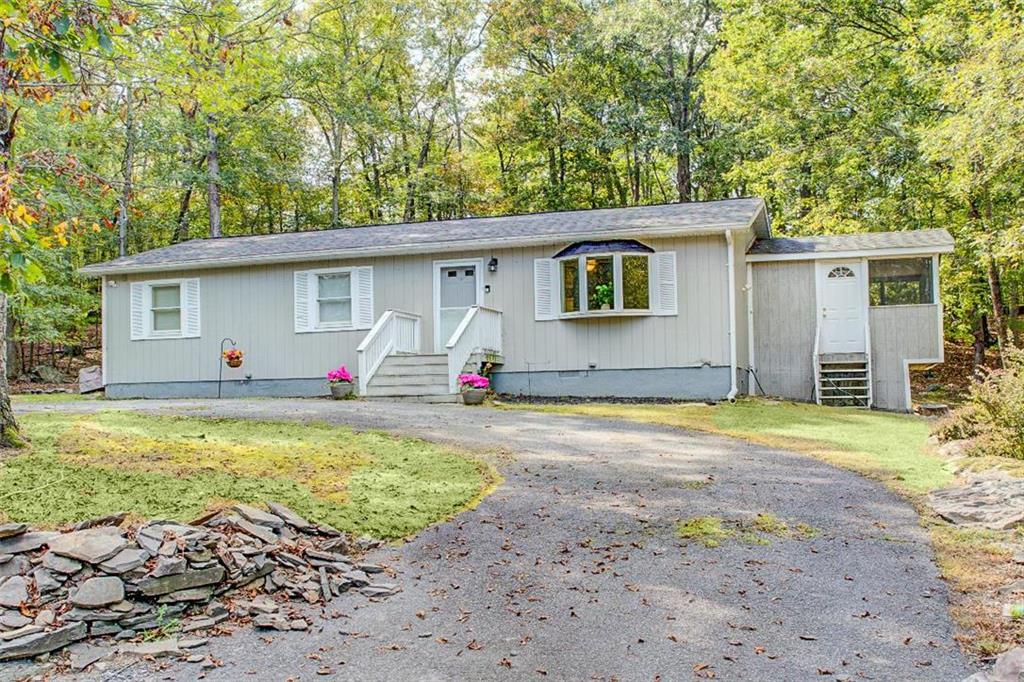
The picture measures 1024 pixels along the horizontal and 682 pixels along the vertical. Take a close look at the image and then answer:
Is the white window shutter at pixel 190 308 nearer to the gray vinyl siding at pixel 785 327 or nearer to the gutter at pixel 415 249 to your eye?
the gutter at pixel 415 249

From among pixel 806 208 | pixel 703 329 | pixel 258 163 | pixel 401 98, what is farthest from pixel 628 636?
pixel 401 98

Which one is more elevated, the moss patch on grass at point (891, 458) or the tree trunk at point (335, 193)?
the tree trunk at point (335, 193)

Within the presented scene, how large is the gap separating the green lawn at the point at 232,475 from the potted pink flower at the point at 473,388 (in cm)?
388

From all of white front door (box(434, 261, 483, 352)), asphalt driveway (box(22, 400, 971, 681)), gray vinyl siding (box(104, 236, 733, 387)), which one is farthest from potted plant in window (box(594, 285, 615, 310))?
asphalt driveway (box(22, 400, 971, 681))

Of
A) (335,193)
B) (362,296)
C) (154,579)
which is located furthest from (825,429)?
(335,193)

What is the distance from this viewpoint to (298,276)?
584 inches

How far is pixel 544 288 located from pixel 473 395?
283 centimetres

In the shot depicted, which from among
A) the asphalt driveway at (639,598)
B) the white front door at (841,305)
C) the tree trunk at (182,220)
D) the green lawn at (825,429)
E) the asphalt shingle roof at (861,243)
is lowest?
the asphalt driveway at (639,598)

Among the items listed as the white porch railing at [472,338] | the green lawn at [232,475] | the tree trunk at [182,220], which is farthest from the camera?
the tree trunk at [182,220]

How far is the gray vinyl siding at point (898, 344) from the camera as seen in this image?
13.7 m

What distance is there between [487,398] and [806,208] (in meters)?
13.7

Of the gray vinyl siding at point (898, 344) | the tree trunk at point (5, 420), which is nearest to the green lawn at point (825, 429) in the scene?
the gray vinyl siding at point (898, 344)

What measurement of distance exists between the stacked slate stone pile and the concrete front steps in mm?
7737

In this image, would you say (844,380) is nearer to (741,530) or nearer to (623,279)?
(623,279)
